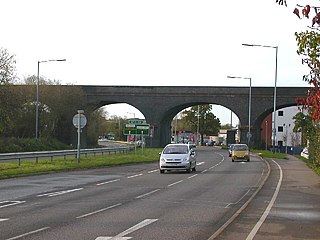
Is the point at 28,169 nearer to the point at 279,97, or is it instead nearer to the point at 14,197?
the point at 14,197

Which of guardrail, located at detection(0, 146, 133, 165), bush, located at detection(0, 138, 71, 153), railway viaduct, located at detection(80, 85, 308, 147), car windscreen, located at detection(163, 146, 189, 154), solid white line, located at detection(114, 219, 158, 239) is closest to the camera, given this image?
solid white line, located at detection(114, 219, 158, 239)

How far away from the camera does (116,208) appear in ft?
53.0

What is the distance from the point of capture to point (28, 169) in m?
31.1

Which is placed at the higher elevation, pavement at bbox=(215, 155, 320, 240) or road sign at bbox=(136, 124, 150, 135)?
road sign at bbox=(136, 124, 150, 135)

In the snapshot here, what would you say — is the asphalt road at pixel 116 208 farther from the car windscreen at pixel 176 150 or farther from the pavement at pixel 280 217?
the car windscreen at pixel 176 150

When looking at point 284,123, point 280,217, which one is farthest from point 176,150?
point 284,123

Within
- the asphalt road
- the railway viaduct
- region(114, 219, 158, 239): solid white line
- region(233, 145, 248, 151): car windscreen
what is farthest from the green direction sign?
region(114, 219, 158, 239): solid white line

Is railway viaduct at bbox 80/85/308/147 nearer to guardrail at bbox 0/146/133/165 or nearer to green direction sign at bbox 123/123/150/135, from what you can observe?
guardrail at bbox 0/146/133/165

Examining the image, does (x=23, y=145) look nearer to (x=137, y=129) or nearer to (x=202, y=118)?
(x=137, y=129)

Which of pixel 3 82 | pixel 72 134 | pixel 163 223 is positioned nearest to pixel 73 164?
pixel 3 82

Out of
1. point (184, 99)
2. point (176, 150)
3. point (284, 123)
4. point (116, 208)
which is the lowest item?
point (116, 208)

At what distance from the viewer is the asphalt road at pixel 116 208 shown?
11992 millimetres

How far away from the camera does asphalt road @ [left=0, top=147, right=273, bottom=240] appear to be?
12.0 m

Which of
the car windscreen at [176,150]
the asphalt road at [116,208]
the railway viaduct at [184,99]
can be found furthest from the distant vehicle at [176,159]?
the railway viaduct at [184,99]
